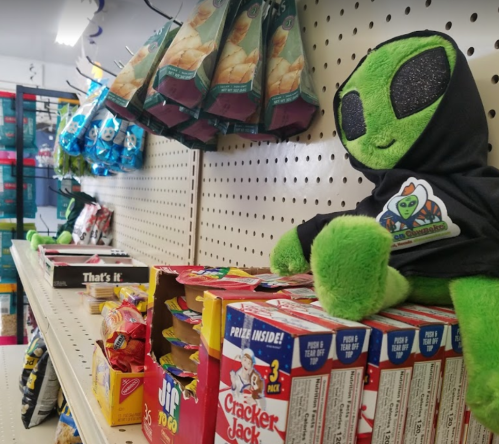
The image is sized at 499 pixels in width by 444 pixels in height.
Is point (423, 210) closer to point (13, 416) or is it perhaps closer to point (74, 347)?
point (74, 347)

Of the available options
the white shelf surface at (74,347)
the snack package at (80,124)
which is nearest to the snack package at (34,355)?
the white shelf surface at (74,347)

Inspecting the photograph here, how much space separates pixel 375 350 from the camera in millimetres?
455

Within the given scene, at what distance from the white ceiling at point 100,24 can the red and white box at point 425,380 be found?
1.39 m

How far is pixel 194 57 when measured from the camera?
2.98 ft

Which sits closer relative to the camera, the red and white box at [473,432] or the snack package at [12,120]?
the red and white box at [473,432]

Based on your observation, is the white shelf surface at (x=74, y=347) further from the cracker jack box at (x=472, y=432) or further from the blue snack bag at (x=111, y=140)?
the blue snack bag at (x=111, y=140)

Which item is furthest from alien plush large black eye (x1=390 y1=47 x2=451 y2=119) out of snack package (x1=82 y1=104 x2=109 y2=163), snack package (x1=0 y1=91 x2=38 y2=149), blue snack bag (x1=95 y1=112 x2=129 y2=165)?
snack package (x1=0 y1=91 x2=38 y2=149)

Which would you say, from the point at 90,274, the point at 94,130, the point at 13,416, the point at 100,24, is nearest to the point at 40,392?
the point at 13,416

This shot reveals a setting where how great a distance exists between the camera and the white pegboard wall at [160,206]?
1589 millimetres

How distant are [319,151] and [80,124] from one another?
1.56 meters

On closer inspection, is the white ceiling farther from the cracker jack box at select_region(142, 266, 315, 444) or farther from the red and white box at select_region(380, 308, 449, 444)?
the red and white box at select_region(380, 308, 449, 444)

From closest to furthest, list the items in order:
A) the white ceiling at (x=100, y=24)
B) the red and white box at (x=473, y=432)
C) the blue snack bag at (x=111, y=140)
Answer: the red and white box at (x=473, y=432), the blue snack bag at (x=111, y=140), the white ceiling at (x=100, y=24)

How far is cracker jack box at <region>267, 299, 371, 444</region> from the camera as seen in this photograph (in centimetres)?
44

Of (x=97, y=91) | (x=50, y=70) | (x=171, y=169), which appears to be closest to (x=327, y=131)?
(x=171, y=169)
